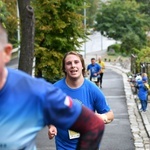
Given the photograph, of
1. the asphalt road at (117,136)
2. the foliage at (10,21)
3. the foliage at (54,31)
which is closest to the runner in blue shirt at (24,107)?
the foliage at (10,21)

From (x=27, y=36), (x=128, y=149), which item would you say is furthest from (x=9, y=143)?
(x=27, y=36)

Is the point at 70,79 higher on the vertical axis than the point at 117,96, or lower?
higher

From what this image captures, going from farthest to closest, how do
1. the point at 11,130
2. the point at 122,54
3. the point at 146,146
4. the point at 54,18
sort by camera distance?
the point at 122,54
the point at 54,18
the point at 146,146
the point at 11,130

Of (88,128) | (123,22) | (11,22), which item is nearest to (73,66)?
(88,128)

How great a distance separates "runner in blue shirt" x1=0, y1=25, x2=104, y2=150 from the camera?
6.12 ft

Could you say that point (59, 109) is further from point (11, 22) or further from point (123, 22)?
point (123, 22)

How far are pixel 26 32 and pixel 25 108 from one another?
346 inches

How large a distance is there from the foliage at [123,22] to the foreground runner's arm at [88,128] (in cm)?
4726

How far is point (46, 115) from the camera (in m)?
1.94

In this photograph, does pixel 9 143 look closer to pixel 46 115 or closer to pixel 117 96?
pixel 46 115

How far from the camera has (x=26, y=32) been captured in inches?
416

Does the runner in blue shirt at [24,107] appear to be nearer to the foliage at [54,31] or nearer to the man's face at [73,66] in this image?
the man's face at [73,66]

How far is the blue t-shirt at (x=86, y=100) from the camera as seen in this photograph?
439 centimetres

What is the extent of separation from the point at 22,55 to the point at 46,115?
911 centimetres
